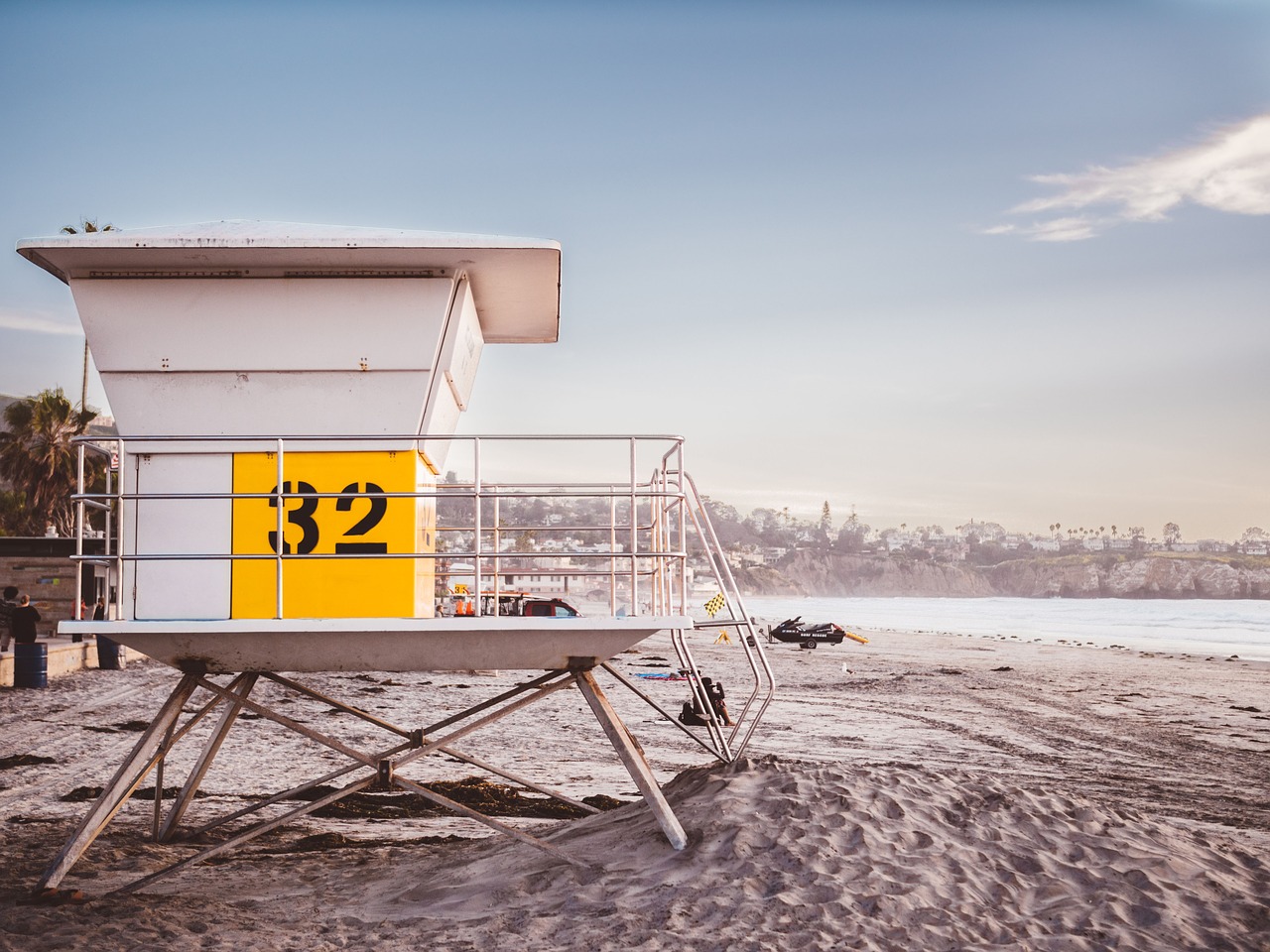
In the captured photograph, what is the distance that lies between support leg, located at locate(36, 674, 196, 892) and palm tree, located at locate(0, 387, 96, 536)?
50766 millimetres

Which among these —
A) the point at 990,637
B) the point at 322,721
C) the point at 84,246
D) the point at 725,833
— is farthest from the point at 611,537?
the point at 990,637

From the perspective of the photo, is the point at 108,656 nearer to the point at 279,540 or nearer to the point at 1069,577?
the point at 279,540

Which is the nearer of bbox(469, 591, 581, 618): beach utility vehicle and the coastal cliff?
bbox(469, 591, 581, 618): beach utility vehicle

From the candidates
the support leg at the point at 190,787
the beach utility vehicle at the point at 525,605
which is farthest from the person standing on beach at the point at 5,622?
the support leg at the point at 190,787

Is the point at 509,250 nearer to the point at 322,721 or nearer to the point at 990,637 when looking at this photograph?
the point at 322,721

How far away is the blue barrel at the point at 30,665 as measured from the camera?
2016 centimetres

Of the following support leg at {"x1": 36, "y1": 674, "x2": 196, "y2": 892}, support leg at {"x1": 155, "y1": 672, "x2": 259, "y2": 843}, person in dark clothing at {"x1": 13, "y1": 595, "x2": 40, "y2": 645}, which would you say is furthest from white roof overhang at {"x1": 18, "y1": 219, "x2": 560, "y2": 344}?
person in dark clothing at {"x1": 13, "y1": 595, "x2": 40, "y2": 645}

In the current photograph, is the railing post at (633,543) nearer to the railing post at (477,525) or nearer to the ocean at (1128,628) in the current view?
the railing post at (477,525)

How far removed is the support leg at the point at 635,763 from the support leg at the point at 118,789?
2893 millimetres

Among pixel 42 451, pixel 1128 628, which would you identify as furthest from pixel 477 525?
pixel 1128 628

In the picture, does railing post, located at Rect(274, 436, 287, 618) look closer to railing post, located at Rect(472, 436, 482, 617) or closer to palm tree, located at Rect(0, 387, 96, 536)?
railing post, located at Rect(472, 436, 482, 617)

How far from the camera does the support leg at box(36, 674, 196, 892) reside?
7074 millimetres

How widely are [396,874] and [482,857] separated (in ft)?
2.19

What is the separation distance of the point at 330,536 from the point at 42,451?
53638 mm
